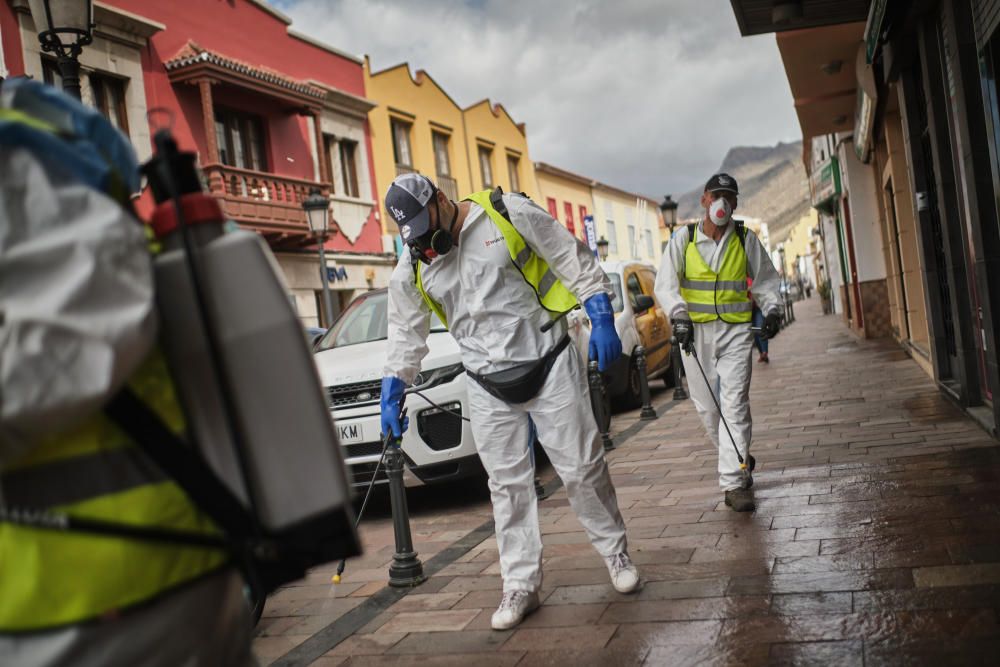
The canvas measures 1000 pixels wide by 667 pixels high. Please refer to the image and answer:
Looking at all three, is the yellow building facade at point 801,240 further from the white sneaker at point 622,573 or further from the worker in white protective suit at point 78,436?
the worker in white protective suit at point 78,436

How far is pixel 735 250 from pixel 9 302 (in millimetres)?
4983

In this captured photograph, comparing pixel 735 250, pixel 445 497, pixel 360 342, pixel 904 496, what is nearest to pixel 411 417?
pixel 445 497

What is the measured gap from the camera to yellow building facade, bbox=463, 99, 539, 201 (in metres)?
32.8

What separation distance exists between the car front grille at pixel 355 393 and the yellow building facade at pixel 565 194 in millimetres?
31063

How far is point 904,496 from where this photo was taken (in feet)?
17.8

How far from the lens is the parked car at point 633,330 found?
10.9 metres

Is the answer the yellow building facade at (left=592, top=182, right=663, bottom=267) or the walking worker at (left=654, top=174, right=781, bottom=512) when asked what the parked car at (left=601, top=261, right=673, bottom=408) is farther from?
the yellow building facade at (left=592, top=182, right=663, bottom=267)

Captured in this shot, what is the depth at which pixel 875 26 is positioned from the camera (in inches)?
280

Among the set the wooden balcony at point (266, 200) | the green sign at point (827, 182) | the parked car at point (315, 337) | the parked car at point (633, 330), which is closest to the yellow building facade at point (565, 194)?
the green sign at point (827, 182)

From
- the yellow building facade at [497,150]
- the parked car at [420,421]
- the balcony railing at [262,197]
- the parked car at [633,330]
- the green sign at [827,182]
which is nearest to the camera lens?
the parked car at [420,421]

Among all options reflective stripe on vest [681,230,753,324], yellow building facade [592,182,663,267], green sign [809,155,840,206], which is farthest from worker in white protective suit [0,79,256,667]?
yellow building facade [592,182,663,267]

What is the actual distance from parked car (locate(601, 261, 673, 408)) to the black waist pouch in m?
5.34

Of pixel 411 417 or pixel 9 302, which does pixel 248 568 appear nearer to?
pixel 9 302

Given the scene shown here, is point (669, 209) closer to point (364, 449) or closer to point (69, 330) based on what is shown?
point (364, 449)
